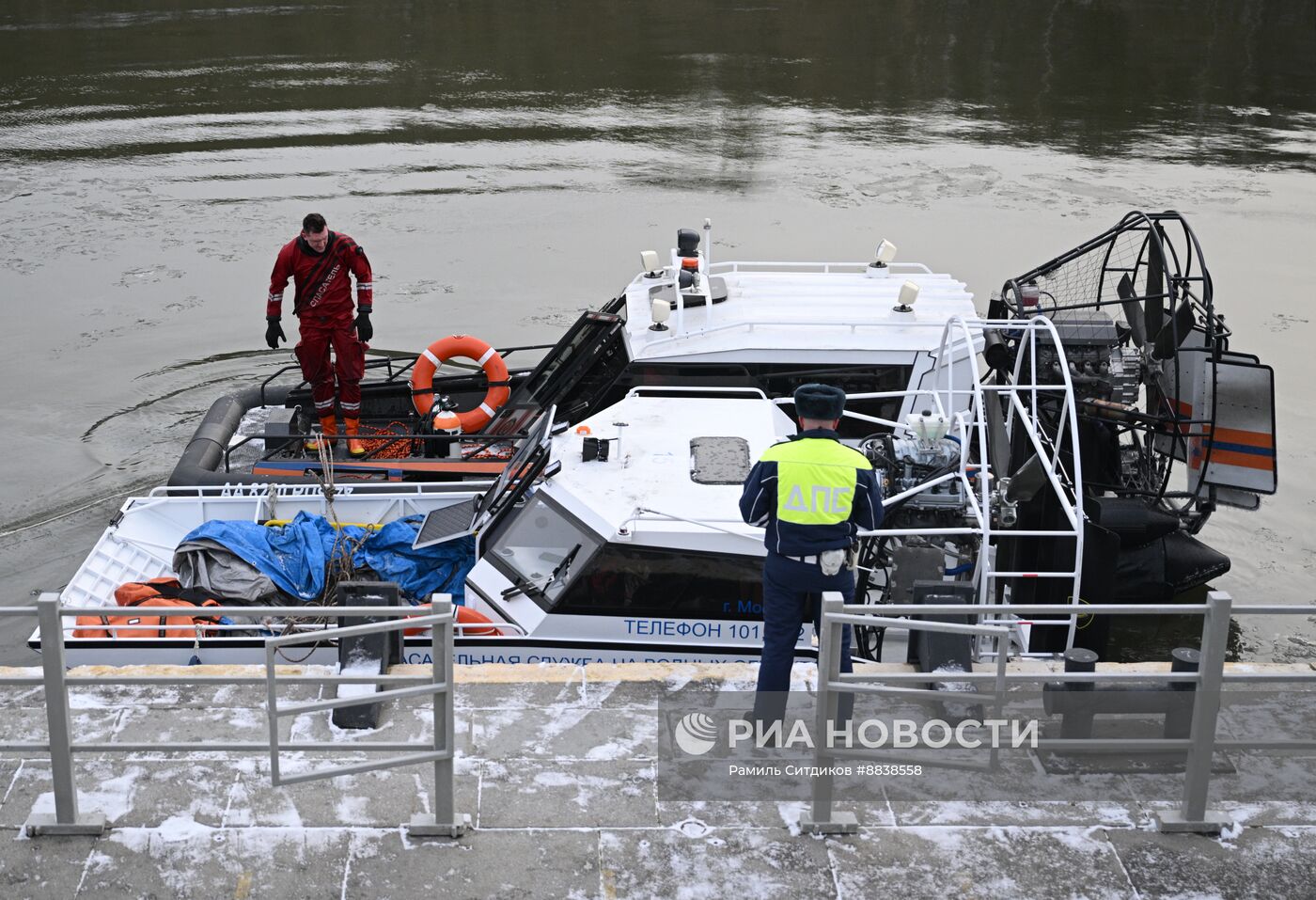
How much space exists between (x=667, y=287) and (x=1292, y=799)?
639 cm

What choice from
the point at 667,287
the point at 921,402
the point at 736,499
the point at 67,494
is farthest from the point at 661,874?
the point at 67,494

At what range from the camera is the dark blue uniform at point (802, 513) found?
568 cm

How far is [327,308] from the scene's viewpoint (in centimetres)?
1071

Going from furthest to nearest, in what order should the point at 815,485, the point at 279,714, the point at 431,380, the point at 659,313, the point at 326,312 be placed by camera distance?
1. the point at 431,380
2. the point at 326,312
3. the point at 659,313
4. the point at 815,485
5. the point at 279,714

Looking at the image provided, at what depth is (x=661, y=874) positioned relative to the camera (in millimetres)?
5297

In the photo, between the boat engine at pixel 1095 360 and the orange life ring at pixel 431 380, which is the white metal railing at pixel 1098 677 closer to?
the boat engine at pixel 1095 360

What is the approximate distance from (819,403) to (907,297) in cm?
451

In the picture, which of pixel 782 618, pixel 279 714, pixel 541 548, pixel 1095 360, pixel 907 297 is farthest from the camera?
pixel 907 297

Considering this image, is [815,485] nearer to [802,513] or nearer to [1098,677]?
[802,513]

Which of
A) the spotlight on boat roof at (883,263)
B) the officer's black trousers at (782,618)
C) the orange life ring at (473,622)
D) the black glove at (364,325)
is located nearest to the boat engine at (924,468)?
the officer's black trousers at (782,618)

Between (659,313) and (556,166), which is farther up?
(556,166)

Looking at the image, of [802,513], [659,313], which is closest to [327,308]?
[659,313]

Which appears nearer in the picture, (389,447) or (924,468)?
(924,468)

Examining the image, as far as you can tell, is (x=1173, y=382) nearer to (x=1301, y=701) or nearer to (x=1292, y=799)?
(x=1301, y=701)
